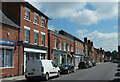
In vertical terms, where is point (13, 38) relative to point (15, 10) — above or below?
below

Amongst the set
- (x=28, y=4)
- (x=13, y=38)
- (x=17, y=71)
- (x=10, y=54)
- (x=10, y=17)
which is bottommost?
(x=17, y=71)

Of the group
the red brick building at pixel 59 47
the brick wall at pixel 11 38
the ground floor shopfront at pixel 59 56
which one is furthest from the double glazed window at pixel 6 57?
the ground floor shopfront at pixel 59 56

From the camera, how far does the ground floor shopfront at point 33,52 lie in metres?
21.6

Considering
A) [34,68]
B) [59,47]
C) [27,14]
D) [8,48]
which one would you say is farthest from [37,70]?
[59,47]

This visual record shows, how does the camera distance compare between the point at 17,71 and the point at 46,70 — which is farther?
the point at 17,71

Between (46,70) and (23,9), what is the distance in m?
9.86

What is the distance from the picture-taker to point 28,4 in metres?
22.4

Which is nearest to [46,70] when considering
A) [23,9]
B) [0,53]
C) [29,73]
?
[29,73]

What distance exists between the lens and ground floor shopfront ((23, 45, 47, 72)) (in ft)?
70.8

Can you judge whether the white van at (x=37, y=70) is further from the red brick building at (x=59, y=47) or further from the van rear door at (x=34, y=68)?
the red brick building at (x=59, y=47)

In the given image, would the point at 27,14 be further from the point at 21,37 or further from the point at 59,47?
the point at 59,47

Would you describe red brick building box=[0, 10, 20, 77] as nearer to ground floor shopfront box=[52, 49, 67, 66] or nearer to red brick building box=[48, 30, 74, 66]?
red brick building box=[48, 30, 74, 66]

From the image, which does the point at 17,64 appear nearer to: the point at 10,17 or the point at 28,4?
the point at 10,17

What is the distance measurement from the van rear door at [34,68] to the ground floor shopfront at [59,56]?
15510 mm
